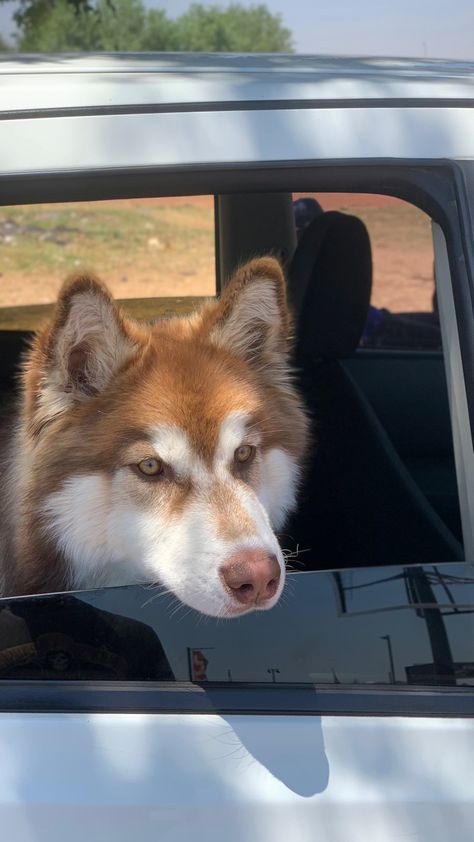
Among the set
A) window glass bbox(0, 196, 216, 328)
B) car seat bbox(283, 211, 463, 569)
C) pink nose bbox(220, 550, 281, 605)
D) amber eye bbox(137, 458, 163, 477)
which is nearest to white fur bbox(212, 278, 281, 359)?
amber eye bbox(137, 458, 163, 477)

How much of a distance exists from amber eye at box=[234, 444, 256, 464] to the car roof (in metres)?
0.84

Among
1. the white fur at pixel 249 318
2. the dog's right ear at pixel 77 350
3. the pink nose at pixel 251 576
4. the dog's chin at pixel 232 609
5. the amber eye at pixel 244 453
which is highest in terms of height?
the white fur at pixel 249 318

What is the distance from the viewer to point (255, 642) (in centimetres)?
161

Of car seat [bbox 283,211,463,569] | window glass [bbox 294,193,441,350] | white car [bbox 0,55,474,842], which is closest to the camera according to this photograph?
white car [bbox 0,55,474,842]

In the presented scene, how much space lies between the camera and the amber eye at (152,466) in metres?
2.04

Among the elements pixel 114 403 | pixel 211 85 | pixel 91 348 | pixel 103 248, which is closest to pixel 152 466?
pixel 114 403

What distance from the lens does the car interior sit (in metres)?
2.48

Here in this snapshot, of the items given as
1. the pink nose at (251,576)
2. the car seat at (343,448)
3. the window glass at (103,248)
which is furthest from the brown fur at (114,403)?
the window glass at (103,248)

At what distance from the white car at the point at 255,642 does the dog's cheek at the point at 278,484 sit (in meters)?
0.62

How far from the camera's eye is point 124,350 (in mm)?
2143

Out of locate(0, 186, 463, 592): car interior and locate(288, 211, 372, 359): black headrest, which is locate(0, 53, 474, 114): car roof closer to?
locate(0, 186, 463, 592): car interior

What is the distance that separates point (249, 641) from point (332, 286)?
1764mm

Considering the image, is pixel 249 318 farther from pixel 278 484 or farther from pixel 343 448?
pixel 343 448

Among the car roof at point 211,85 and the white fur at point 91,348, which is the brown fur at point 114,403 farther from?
the car roof at point 211,85
